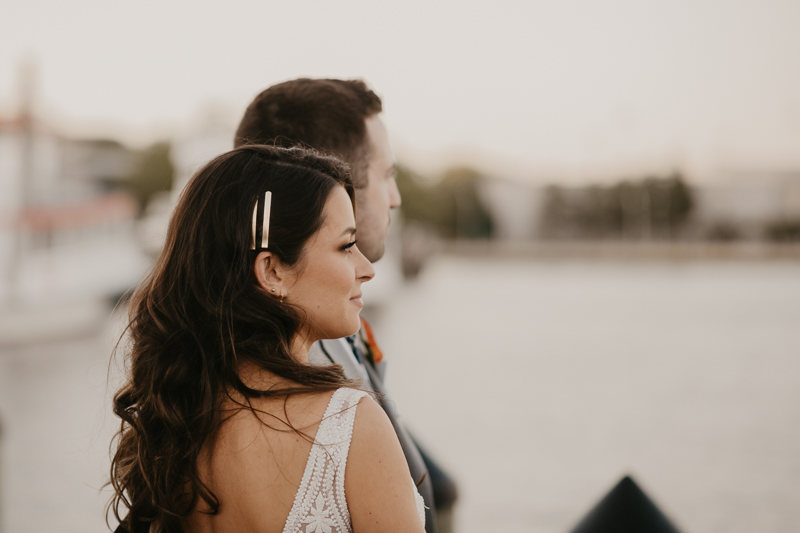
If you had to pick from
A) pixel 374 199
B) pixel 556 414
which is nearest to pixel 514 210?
pixel 556 414

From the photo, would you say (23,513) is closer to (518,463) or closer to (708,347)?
(518,463)

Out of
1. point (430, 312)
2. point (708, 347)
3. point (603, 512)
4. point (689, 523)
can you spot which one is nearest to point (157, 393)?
point (603, 512)

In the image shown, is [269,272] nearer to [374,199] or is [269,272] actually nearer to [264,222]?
[264,222]

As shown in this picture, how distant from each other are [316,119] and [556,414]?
6250 millimetres

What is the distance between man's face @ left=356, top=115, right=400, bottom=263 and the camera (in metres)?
1.94

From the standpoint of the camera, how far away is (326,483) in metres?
1.16

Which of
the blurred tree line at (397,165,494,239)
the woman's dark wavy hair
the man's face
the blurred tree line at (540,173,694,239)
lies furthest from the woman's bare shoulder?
the blurred tree line at (397,165,494,239)

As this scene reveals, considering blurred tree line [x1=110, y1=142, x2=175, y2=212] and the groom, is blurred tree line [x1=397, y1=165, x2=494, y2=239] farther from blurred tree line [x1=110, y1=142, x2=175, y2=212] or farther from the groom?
the groom

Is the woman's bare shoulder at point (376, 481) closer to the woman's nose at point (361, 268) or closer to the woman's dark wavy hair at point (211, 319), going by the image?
the woman's dark wavy hair at point (211, 319)

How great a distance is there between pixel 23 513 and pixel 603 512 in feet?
13.9

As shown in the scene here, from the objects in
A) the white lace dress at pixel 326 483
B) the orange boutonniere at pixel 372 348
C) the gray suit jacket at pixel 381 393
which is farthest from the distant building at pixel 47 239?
the white lace dress at pixel 326 483

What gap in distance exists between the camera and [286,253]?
1.29 m

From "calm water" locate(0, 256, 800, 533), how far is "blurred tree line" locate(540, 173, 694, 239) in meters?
36.1

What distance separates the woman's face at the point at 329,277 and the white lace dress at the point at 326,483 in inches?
8.1
